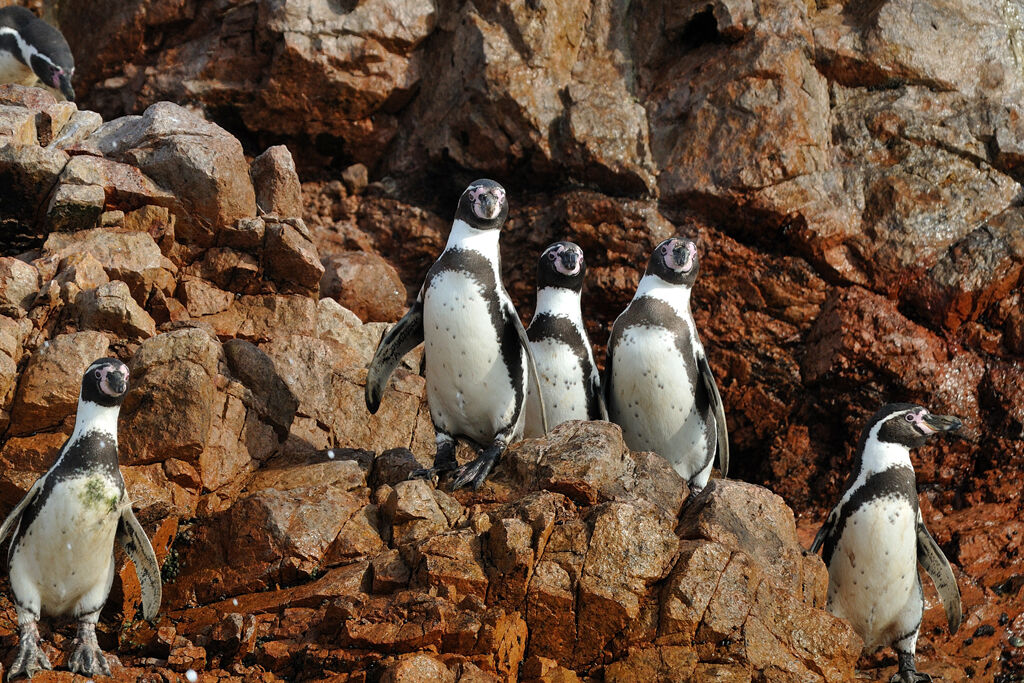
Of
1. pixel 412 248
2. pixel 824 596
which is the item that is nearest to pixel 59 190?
pixel 412 248

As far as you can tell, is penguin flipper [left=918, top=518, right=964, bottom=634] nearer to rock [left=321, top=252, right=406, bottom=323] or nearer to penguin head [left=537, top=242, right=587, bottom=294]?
penguin head [left=537, top=242, right=587, bottom=294]

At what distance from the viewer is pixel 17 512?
209 inches

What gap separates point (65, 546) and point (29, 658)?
1.81 feet

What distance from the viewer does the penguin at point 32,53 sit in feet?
30.6

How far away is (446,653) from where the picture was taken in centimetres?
474

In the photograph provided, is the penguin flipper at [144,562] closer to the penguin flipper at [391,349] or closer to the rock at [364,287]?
the penguin flipper at [391,349]

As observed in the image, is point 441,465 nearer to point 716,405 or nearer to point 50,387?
point 716,405

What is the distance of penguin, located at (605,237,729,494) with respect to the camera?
6.96 meters

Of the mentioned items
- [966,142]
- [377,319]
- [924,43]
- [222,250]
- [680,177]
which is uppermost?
[924,43]

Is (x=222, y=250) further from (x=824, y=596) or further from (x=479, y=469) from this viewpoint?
(x=824, y=596)

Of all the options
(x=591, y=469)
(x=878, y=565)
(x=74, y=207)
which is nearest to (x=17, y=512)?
(x=74, y=207)

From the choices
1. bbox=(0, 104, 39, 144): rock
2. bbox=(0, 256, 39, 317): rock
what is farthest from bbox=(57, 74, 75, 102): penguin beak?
bbox=(0, 256, 39, 317): rock

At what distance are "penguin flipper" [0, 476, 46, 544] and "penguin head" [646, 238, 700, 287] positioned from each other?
4026mm

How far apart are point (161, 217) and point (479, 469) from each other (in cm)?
322
